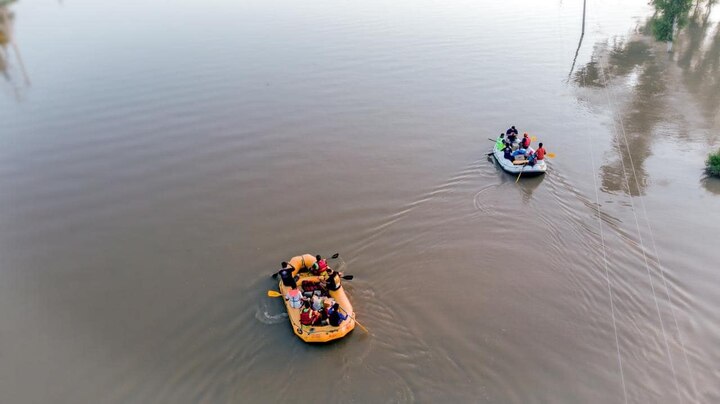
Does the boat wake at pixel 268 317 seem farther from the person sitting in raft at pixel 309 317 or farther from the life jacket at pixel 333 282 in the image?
the life jacket at pixel 333 282

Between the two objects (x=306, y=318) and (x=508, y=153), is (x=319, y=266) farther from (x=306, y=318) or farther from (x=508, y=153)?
(x=508, y=153)

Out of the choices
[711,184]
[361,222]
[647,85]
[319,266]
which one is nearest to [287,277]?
[319,266]

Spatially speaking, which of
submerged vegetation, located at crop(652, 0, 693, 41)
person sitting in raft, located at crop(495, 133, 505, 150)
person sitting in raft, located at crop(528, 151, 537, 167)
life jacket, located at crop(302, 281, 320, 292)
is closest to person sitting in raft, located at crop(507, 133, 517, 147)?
person sitting in raft, located at crop(495, 133, 505, 150)

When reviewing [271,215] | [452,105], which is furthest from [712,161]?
[271,215]

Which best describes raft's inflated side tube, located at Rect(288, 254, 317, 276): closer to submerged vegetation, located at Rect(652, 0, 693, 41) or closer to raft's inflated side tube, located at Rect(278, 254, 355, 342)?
raft's inflated side tube, located at Rect(278, 254, 355, 342)

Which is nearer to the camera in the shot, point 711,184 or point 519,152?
point 711,184
